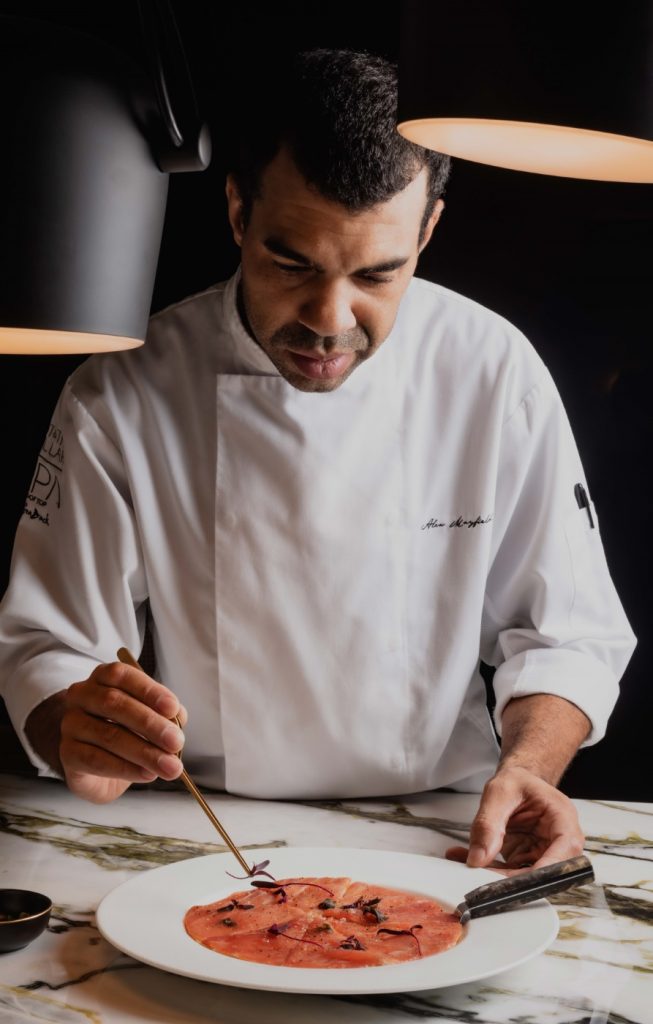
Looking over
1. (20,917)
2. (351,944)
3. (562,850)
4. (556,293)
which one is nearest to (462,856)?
(562,850)

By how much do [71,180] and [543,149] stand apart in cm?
45

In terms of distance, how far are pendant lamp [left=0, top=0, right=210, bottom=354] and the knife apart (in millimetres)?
Result: 688

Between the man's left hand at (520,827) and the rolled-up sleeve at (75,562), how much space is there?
0.68m

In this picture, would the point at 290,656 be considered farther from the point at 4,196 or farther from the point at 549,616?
the point at 4,196

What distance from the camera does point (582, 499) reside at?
2.05 metres

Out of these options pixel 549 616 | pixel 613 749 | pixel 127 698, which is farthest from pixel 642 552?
pixel 127 698

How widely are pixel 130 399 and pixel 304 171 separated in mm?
504

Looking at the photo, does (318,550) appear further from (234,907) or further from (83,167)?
(83,167)

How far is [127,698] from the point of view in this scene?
143 centimetres

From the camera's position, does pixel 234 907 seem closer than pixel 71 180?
No

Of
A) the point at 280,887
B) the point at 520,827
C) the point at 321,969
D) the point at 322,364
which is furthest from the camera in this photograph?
the point at 322,364

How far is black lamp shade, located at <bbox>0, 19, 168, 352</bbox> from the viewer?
111 cm
